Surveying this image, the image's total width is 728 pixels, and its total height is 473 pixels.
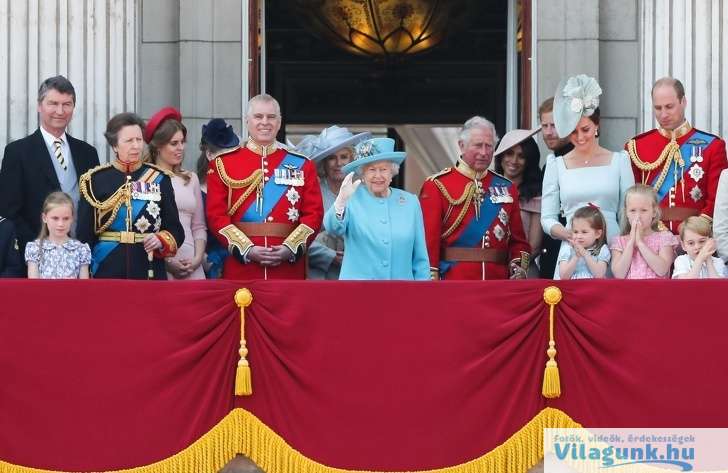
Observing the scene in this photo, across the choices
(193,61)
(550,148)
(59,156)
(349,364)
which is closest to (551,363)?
(349,364)

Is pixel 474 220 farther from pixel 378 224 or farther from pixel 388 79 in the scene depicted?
pixel 388 79

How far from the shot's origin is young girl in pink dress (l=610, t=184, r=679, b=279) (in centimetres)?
940

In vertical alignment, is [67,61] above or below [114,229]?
above

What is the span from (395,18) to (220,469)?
7.10 m

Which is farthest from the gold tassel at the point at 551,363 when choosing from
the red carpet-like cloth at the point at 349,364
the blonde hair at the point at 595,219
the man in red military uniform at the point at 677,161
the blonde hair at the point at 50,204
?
the blonde hair at the point at 50,204

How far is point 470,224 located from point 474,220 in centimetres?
3

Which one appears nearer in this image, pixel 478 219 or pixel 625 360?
pixel 625 360

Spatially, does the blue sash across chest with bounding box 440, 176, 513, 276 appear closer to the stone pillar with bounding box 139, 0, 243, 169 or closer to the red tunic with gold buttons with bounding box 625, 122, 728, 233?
the red tunic with gold buttons with bounding box 625, 122, 728, 233

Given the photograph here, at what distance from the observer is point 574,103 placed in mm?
10117

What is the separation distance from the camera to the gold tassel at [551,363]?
8688mm

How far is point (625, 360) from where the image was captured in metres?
8.73

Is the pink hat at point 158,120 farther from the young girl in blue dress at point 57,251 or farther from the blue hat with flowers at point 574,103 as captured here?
the blue hat with flowers at point 574,103

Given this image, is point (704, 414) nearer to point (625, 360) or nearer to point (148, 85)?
point (625, 360)

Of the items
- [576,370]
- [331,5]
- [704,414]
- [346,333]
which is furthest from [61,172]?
[331,5]
